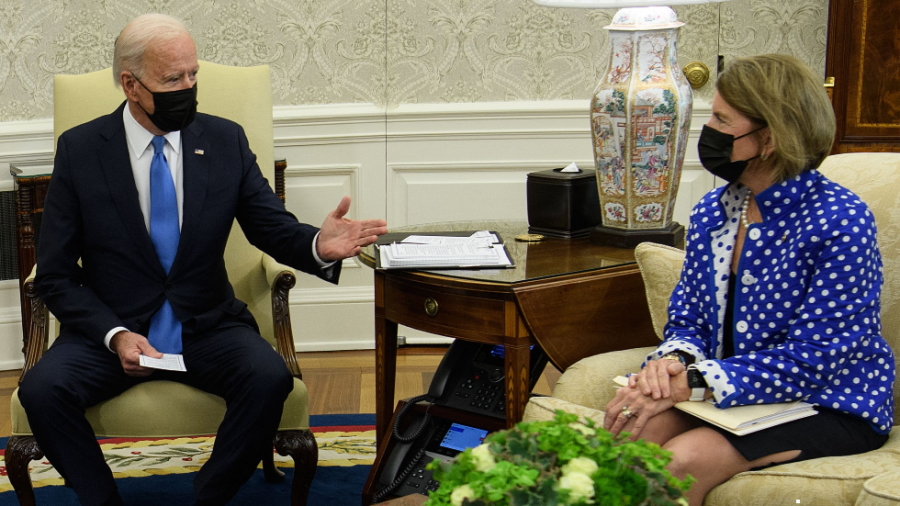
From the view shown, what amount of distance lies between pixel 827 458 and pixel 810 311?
0.26 m

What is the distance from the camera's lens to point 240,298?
2703 millimetres

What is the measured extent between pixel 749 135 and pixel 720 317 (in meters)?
0.37

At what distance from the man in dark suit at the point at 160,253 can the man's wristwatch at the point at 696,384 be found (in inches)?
34.6

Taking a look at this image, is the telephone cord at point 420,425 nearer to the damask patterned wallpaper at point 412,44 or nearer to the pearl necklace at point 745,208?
the pearl necklace at point 745,208

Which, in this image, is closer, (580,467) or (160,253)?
(580,467)

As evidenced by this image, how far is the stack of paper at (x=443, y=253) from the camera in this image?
7.11 feet

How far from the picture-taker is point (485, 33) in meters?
3.76

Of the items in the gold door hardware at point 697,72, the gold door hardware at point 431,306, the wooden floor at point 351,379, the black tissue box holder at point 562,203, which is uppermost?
the gold door hardware at point 697,72

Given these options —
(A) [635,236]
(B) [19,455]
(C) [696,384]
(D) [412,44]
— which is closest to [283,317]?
(B) [19,455]

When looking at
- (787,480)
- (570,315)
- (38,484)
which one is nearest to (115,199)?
(38,484)

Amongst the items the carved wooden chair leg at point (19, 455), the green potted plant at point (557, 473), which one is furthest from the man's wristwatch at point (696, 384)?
the carved wooden chair leg at point (19, 455)

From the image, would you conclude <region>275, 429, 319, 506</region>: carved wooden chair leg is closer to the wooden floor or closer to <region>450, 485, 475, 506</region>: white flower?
the wooden floor

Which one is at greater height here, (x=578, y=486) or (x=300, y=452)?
(x=578, y=486)

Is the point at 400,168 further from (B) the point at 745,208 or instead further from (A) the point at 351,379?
(B) the point at 745,208
